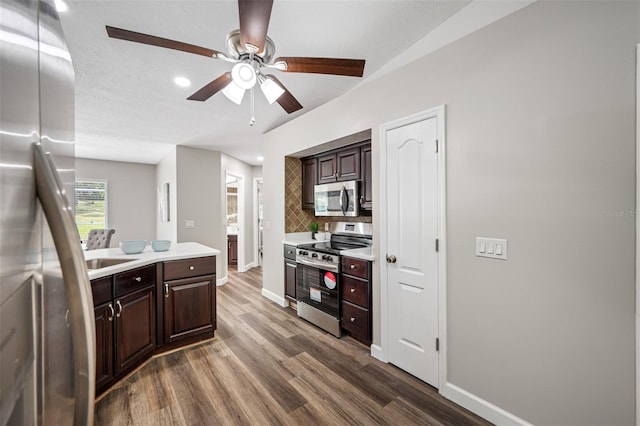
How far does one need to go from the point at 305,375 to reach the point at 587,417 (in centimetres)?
170

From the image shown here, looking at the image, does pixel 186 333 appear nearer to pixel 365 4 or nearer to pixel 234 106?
pixel 234 106

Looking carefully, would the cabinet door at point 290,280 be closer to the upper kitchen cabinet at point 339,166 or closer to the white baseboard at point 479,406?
the upper kitchen cabinet at point 339,166

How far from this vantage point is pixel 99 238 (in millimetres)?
4250

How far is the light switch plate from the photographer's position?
64.4 inches

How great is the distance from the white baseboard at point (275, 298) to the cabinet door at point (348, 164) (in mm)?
1829

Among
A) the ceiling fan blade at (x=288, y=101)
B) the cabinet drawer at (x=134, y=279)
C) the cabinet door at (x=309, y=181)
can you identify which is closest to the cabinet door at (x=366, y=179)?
the cabinet door at (x=309, y=181)

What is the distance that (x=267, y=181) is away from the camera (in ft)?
13.0

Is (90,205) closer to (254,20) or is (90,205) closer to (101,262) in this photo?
(101,262)

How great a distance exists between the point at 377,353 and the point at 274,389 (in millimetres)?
937

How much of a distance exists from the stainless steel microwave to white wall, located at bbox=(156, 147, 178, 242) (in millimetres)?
2556

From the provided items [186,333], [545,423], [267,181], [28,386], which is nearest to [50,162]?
[28,386]

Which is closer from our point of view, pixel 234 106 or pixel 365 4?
pixel 365 4

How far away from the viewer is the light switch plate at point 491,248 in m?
1.64

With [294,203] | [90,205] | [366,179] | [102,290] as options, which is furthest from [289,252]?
[90,205]
